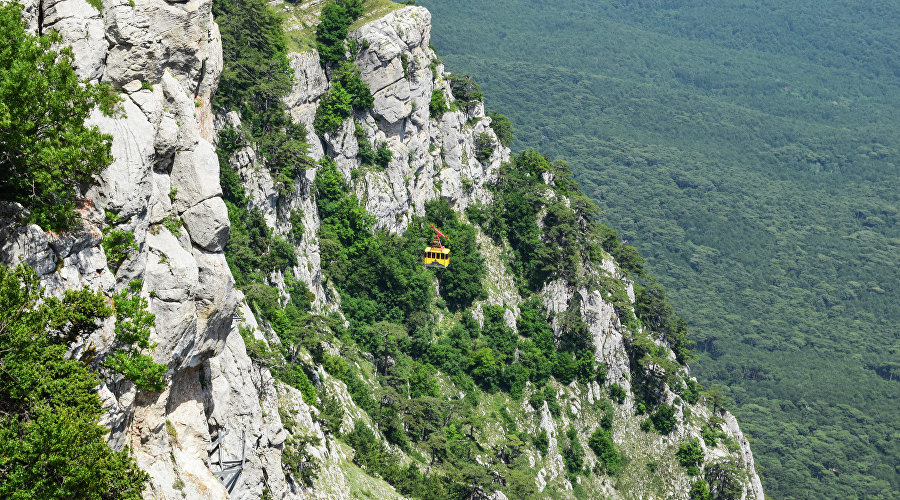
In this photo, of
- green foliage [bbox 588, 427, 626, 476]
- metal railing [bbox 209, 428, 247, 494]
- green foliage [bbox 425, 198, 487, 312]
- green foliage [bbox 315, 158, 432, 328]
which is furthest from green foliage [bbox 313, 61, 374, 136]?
metal railing [bbox 209, 428, 247, 494]

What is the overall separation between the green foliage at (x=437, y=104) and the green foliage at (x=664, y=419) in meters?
42.5

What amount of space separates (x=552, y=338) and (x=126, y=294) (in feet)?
251

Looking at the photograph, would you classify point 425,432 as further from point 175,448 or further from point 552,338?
point 175,448

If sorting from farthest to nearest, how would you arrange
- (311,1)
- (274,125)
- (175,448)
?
(311,1)
(274,125)
(175,448)

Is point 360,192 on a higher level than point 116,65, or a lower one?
lower

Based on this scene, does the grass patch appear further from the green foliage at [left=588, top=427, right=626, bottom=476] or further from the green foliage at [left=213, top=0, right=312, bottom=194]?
the green foliage at [left=588, top=427, right=626, bottom=476]

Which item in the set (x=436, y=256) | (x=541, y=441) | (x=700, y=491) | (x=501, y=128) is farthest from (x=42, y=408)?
(x=501, y=128)

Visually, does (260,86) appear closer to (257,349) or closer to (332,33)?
(332,33)

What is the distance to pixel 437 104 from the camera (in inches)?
4067

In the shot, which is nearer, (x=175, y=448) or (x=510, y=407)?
(x=175, y=448)

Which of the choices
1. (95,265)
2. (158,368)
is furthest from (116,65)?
(158,368)

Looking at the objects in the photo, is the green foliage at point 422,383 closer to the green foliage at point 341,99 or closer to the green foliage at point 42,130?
the green foliage at point 341,99

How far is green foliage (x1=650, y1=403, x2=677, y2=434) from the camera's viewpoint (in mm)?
104944

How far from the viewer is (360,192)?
88625 mm
